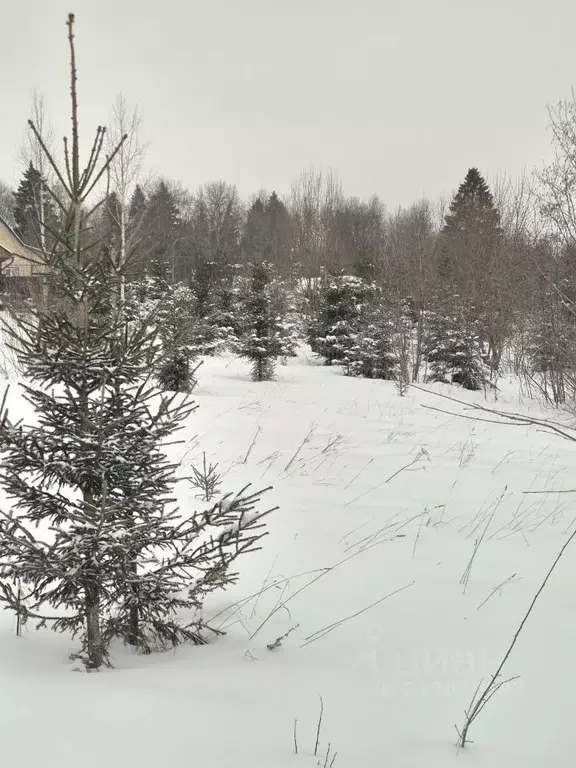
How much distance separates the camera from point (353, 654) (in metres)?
2.04

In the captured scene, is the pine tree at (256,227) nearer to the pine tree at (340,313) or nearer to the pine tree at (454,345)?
the pine tree at (340,313)

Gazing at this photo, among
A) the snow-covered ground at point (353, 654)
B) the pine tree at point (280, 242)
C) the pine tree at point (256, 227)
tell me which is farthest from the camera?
the pine tree at point (256, 227)

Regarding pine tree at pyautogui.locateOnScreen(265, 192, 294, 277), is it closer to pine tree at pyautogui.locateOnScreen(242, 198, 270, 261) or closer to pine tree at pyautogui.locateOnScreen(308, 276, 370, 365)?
pine tree at pyautogui.locateOnScreen(242, 198, 270, 261)

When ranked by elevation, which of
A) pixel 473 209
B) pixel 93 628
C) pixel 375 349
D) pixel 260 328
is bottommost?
pixel 93 628

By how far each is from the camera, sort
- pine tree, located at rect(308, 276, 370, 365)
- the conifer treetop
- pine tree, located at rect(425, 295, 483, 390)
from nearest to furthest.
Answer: pine tree, located at rect(425, 295, 483, 390), pine tree, located at rect(308, 276, 370, 365), the conifer treetop

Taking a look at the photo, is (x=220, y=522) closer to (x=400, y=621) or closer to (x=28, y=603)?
(x=400, y=621)

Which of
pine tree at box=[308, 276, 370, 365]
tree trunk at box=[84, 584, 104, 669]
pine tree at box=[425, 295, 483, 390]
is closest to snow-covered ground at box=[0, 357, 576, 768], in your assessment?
tree trunk at box=[84, 584, 104, 669]

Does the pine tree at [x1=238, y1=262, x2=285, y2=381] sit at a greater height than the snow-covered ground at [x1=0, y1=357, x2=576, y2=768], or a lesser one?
greater

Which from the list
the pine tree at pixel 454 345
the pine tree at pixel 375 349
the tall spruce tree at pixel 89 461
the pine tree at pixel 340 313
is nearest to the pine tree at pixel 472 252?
the pine tree at pixel 454 345

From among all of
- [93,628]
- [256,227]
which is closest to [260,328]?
[93,628]

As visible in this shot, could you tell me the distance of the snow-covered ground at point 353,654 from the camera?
1399mm

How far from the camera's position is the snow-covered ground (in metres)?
1.40

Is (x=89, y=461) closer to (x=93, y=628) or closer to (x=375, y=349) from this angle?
(x=93, y=628)

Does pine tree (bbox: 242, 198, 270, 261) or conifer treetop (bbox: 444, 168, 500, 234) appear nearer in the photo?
conifer treetop (bbox: 444, 168, 500, 234)
